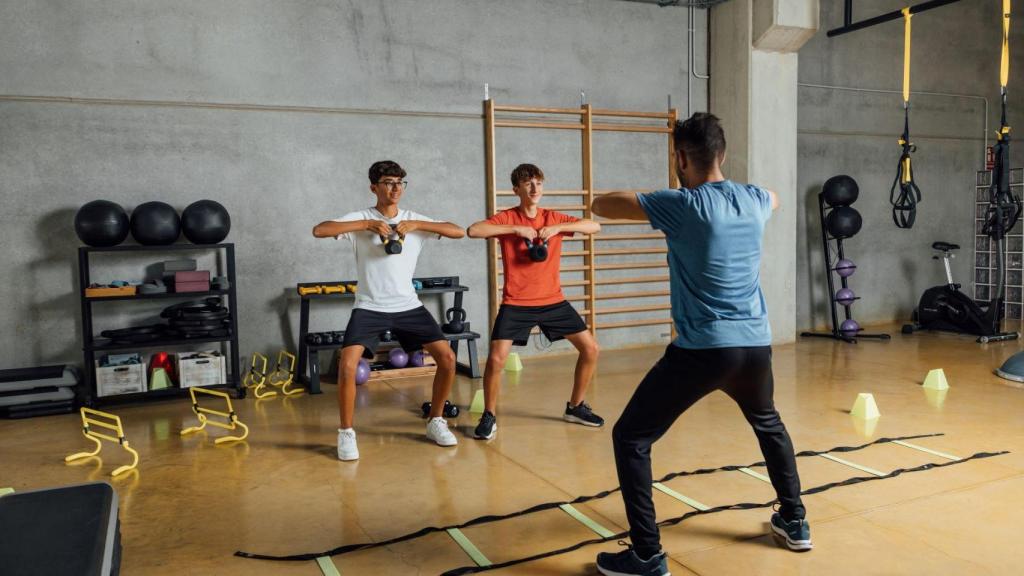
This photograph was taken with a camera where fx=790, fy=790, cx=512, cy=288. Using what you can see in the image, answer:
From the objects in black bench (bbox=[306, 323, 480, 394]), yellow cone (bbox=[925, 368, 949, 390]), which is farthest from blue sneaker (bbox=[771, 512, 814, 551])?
black bench (bbox=[306, 323, 480, 394])

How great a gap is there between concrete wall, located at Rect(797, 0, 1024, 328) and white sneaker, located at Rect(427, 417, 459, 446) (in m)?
4.97

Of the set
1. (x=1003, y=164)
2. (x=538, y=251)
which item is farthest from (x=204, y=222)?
(x=1003, y=164)

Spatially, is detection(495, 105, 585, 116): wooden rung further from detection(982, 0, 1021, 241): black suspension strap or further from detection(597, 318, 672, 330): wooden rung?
detection(982, 0, 1021, 241): black suspension strap

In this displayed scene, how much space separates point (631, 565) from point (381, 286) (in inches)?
77.1

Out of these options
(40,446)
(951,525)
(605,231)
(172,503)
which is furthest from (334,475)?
(605,231)

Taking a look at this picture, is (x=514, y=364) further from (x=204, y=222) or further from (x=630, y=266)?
(x=204, y=222)

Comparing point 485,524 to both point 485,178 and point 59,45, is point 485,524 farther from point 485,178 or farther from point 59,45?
point 59,45

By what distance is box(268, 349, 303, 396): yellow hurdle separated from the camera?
18.2ft

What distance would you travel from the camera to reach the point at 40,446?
419 cm

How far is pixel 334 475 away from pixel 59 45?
11.9ft

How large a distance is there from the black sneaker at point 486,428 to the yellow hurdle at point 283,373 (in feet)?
6.13

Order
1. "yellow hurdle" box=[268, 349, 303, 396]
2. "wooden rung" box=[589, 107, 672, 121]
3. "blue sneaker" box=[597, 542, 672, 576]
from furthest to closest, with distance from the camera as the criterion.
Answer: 1. "wooden rung" box=[589, 107, 672, 121]
2. "yellow hurdle" box=[268, 349, 303, 396]
3. "blue sneaker" box=[597, 542, 672, 576]

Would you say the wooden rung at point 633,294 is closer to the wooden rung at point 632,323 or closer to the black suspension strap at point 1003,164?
the wooden rung at point 632,323

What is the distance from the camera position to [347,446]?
381 cm
